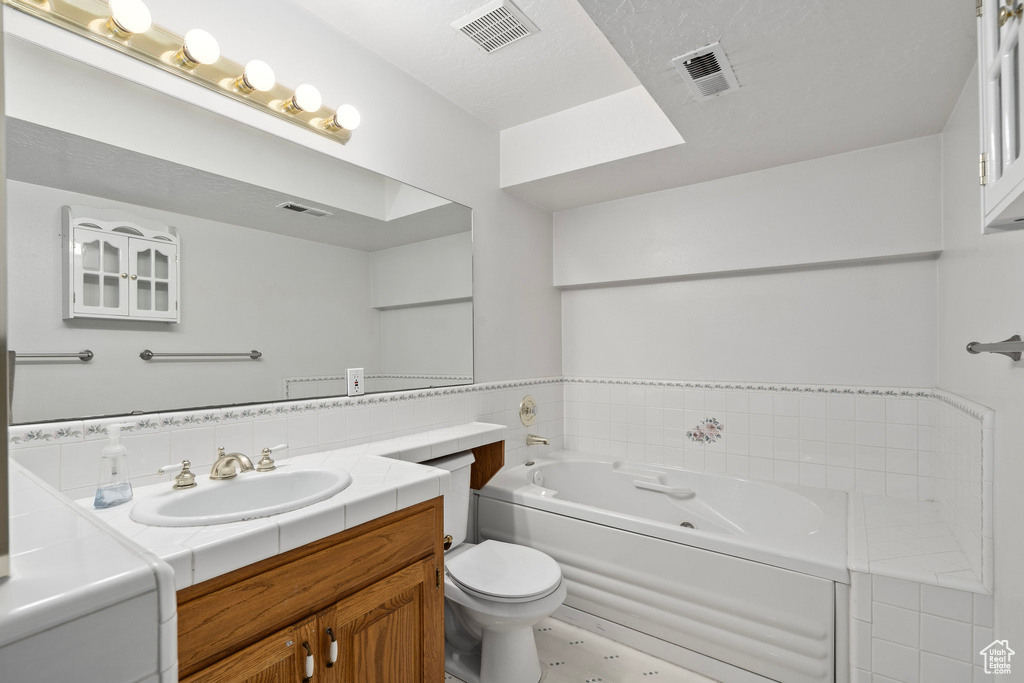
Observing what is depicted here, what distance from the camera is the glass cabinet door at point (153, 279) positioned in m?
1.39

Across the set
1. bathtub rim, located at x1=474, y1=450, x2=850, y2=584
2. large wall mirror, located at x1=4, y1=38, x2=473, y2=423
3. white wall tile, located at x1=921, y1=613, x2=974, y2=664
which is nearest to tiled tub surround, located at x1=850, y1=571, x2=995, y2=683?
white wall tile, located at x1=921, y1=613, x2=974, y2=664

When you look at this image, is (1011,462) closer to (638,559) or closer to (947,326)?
(947,326)

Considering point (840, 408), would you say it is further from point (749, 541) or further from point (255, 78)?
point (255, 78)

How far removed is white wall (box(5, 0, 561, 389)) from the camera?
1.61 meters

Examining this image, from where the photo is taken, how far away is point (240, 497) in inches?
55.2

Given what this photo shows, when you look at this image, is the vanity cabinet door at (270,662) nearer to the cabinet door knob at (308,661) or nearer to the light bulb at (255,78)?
the cabinet door knob at (308,661)

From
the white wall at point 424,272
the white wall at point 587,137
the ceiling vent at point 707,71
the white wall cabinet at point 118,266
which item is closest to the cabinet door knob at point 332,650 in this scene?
the white wall cabinet at point 118,266

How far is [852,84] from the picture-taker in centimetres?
178

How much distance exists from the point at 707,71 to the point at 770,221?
44.0 inches

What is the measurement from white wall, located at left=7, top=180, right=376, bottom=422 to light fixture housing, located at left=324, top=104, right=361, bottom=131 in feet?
1.49

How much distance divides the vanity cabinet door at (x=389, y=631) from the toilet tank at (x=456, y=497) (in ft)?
1.66

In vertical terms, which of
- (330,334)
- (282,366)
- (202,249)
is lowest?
(282,366)

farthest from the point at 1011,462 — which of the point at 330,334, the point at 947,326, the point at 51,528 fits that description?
the point at 330,334

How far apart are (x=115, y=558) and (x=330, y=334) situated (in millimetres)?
1490
